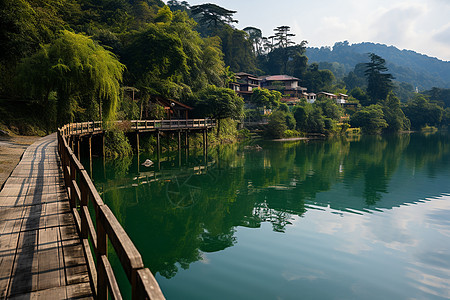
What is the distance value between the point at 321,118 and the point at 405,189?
38962mm

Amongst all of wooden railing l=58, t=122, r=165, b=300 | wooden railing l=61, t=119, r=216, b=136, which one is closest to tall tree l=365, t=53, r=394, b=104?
wooden railing l=61, t=119, r=216, b=136

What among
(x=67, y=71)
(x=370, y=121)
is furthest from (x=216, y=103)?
(x=370, y=121)

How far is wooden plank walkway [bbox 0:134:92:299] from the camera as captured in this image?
320cm

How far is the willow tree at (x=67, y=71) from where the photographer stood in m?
18.9

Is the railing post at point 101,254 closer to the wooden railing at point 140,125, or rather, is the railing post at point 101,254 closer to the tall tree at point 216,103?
the wooden railing at point 140,125

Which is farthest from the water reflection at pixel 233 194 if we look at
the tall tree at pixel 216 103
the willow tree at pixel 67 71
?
the tall tree at pixel 216 103

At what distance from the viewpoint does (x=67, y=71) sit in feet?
62.8

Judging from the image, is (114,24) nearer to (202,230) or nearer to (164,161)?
(164,161)

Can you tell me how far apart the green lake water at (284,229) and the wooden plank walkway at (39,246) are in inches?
124

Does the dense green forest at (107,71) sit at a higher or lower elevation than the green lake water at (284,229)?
higher

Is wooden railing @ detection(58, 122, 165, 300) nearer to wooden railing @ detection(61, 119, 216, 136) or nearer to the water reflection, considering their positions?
the water reflection

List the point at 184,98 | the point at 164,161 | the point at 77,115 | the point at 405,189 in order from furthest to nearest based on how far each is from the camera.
Result: the point at 184,98 → the point at 164,161 → the point at 77,115 → the point at 405,189

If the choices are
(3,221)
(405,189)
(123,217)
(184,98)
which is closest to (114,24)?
(184,98)

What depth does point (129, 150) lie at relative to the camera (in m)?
26.7
